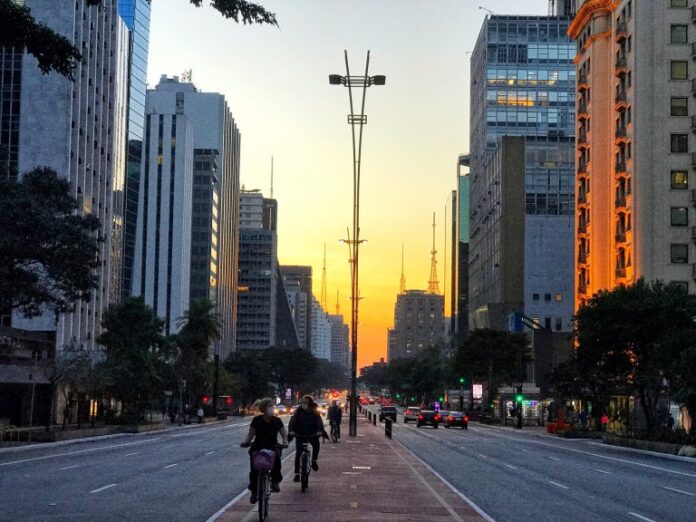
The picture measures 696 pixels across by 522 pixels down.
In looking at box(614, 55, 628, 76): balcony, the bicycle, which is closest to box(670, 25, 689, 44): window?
box(614, 55, 628, 76): balcony

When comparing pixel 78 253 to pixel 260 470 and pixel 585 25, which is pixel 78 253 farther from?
pixel 585 25

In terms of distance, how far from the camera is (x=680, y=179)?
3285 inches

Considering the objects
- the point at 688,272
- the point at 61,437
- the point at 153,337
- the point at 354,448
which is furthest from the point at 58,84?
the point at 354,448

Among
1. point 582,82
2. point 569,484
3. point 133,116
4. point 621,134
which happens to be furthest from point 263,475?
point 133,116

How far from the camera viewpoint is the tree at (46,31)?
1352 cm

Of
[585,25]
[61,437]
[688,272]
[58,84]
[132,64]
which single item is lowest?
[61,437]

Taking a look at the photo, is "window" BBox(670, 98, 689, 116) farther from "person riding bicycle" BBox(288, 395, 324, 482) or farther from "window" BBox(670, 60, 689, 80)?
"person riding bicycle" BBox(288, 395, 324, 482)

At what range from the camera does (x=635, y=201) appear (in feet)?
279

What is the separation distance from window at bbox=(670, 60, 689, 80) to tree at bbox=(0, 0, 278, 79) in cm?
7607

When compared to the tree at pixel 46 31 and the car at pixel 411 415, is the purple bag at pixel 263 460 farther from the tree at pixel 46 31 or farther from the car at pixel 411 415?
the car at pixel 411 415

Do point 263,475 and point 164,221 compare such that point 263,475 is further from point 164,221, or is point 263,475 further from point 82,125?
point 164,221

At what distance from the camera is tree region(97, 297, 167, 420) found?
220 feet

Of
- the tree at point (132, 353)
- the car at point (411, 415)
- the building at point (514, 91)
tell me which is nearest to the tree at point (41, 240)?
the tree at point (132, 353)

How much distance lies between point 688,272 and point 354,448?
48.2 metres
